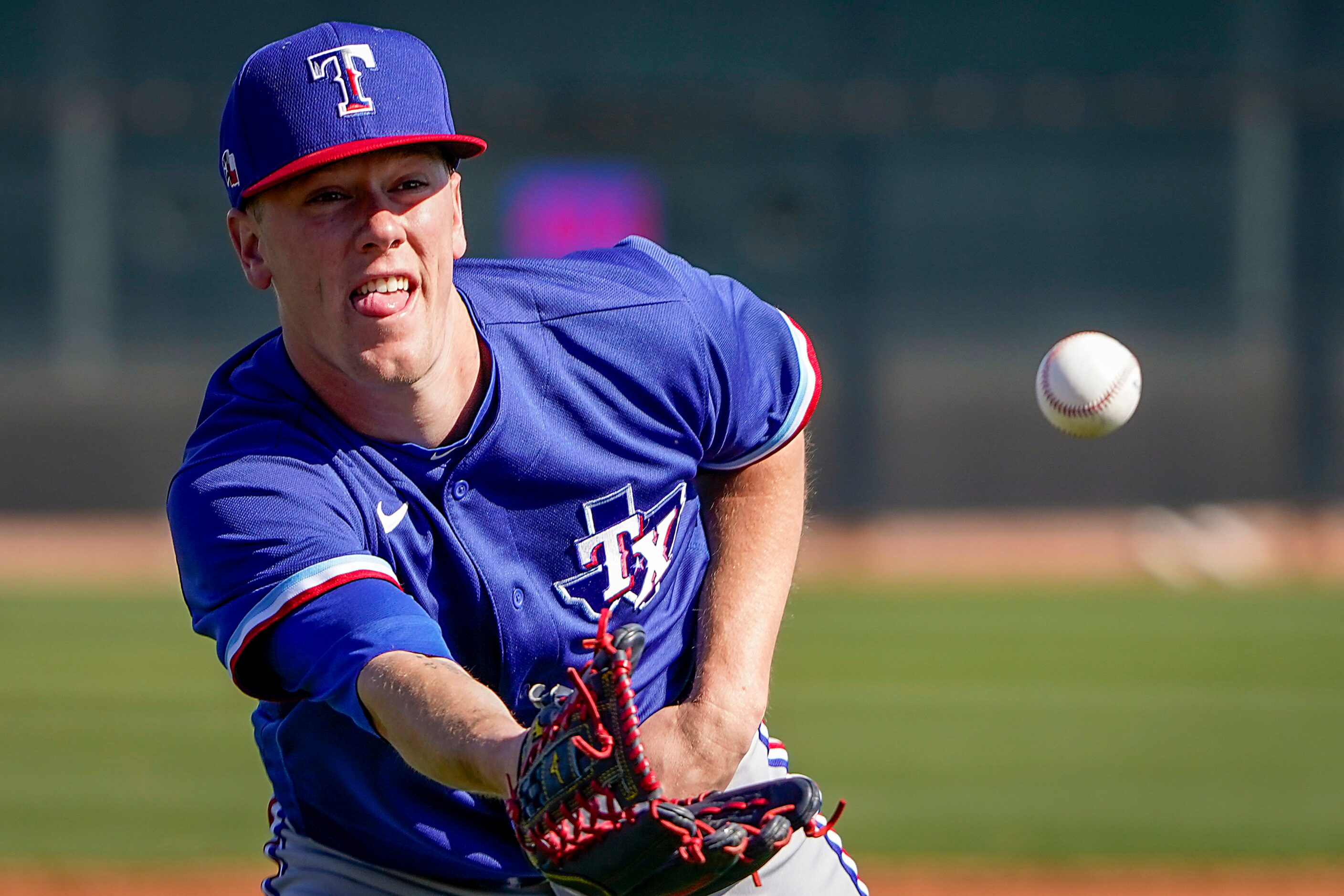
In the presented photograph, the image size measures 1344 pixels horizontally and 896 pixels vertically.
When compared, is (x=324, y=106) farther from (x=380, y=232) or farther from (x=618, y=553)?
(x=618, y=553)

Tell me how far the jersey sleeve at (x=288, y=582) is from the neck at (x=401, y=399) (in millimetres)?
139

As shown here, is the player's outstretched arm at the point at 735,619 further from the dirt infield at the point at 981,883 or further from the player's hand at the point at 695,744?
the dirt infield at the point at 981,883

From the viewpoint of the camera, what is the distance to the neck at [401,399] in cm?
239

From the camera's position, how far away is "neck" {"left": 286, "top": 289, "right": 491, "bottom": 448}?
7.84ft

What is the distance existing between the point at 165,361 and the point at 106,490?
1328 mm

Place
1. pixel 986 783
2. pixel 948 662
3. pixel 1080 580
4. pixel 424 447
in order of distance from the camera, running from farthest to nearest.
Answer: pixel 1080 580 → pixel 948 662 → pixel 986 783 → pixel 424 447

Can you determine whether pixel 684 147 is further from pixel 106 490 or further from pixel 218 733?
pixel 218 733

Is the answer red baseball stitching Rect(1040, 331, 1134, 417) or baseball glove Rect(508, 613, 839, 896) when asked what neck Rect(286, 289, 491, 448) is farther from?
red baseball stitching Rect(1040, 331, 1134, 417)

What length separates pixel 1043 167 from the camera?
1570 cm

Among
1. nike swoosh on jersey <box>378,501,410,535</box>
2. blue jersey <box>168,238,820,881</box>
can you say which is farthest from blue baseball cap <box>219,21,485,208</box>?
nike swoosh on jersey <box>378,501,410,535</box>

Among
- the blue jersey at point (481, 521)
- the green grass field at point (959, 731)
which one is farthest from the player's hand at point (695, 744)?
the green grass field at point (959, 731)

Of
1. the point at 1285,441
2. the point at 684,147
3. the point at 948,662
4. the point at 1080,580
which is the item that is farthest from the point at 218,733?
the point at 1285,441

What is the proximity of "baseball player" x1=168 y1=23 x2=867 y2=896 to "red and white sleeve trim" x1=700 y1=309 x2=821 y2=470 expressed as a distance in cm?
1

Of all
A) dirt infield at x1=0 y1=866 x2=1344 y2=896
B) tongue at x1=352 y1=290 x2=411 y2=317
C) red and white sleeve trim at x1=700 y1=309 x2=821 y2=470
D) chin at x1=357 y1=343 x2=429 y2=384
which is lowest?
dirt infield at x1=0 y1=866 x2=1344 y2=896
